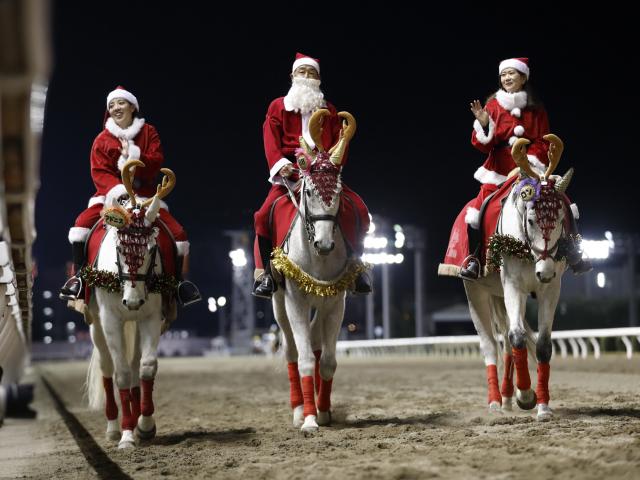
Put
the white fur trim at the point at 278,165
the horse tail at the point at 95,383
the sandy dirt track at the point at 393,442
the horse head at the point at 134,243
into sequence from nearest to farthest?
the sandy dirt track at the point at 393,442 < the horse head at the point at 134,243 < the white fur trim at the point at 278,165 < the horse tail at the point at 95,383

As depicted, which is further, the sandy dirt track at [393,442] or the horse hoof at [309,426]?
the horse hoof at [309,426]

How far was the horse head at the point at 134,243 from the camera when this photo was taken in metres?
8.27

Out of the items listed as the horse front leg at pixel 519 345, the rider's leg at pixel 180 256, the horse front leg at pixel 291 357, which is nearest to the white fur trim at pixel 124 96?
the rider's leg at pixel 180 256

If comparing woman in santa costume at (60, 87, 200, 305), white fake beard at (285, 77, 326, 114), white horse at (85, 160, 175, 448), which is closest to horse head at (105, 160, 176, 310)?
white horse at (85, 160, 175, 448)

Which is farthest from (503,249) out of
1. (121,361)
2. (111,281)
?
(121,361)

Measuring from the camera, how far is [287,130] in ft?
30.4

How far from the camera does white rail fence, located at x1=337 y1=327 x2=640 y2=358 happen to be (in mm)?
27128

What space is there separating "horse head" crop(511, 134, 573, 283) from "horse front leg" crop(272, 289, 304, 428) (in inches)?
90.3

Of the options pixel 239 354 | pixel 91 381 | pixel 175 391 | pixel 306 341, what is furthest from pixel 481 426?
pixel 239 354

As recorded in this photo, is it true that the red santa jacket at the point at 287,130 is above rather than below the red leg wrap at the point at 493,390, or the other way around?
above

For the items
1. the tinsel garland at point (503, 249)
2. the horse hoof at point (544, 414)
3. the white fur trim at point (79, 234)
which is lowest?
the horse hoof at point (544, 414)

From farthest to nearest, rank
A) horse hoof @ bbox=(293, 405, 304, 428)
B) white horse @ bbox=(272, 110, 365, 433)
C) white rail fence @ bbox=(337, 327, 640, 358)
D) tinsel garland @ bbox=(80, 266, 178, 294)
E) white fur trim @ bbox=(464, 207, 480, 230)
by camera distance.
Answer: white rail fence @ bbox=(337, 327, 640, 358) < white fur trim @ bbox=(464, 207, 480, 230) < horse hoof @ bbox=(293, 405, 304, 428) < tinsel garland @ bbox=(80, 266, 178, 294) < white horse @ bbox=(272, 110, 365, 433)

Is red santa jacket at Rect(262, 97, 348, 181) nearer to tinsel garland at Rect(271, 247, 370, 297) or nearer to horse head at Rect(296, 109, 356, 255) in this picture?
horse head at Rect(296, 109, 356, 255)

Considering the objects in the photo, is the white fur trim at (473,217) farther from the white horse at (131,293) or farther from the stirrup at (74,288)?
the stirrup at (74,288)
